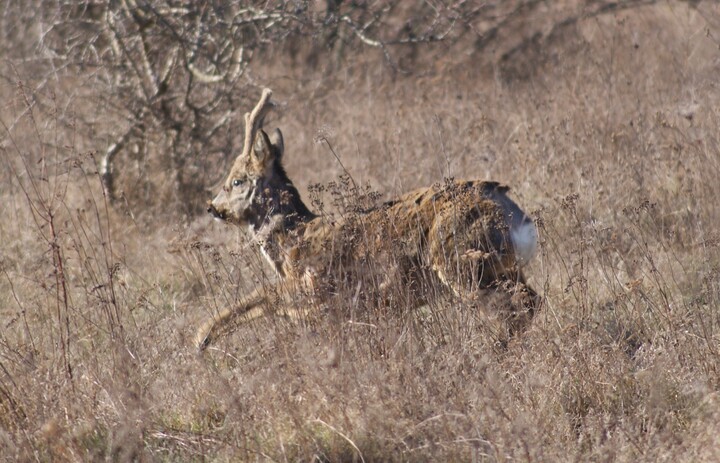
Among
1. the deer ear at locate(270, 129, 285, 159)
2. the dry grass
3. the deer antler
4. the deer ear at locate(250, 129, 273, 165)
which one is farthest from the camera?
the deer ear at locate(270, 129, 285, 159)

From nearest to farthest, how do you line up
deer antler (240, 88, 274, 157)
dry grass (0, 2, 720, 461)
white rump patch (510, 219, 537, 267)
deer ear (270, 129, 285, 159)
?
dry grass (0, 2, 720, 461)
white rump patch (510, 219, 537, 267)
deer antler (240, 88, 274, 157)
deer ear (270, 129, 285, 159)

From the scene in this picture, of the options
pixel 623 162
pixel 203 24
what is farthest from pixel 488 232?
pixel 203 24

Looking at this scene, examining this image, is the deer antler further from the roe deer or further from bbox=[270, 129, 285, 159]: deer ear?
the roe deer

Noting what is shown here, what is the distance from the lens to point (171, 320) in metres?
6.05

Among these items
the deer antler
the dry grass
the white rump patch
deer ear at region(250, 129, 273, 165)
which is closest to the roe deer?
the white rump patch

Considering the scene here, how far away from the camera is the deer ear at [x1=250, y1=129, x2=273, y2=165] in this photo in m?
7.32

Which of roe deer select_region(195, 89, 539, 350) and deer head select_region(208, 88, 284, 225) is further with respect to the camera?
deer head select_region(208, 88, 284, 225)

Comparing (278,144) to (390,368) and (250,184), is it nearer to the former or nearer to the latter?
(250,184)

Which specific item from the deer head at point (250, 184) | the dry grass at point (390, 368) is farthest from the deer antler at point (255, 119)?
the dry grass at point (390, 368)

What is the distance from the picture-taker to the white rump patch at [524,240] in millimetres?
6164

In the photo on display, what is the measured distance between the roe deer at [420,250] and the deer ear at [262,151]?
689mm

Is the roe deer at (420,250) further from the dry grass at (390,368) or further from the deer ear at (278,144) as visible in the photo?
the deer ear at (278,144)

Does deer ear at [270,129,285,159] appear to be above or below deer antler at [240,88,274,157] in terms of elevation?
below

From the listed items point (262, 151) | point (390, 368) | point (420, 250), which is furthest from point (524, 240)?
point (262, 151)
